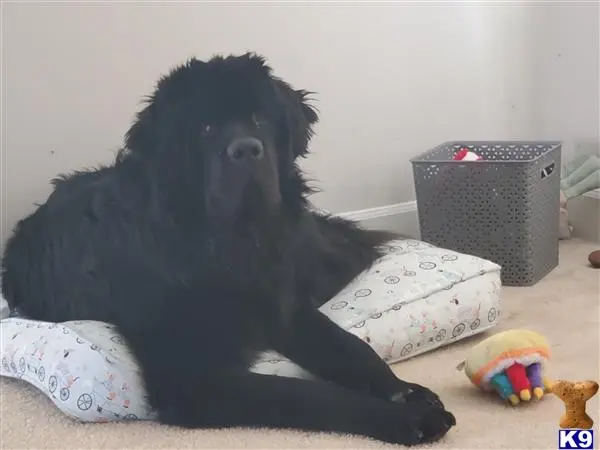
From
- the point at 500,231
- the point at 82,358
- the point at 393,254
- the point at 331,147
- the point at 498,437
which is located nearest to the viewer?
the point at 498,437

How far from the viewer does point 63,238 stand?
5.35ft

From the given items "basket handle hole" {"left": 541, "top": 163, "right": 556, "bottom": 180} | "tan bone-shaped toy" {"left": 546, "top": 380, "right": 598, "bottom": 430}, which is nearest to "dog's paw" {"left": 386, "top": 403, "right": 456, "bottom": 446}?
"tan bone-shaped toy" {"left": 546, "top": 380, "right": 598, "bottom": 430}

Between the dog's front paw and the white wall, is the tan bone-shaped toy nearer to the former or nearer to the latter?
the dog's front paw

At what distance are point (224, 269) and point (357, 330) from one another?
317 mm

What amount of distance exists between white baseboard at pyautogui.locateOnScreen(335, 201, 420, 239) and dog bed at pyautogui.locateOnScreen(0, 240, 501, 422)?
0.55m

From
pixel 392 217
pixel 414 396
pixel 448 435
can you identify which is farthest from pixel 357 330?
pixel 392 217

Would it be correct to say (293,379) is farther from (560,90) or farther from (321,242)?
(560,90)

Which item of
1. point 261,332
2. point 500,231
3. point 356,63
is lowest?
point 500,231

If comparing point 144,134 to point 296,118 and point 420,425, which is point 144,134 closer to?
point 296,118

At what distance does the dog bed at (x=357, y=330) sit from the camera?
133cm

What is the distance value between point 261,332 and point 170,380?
203 millimetres

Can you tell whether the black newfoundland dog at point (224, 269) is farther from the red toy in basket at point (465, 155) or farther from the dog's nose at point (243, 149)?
the red toy in basket at point (465, 155)

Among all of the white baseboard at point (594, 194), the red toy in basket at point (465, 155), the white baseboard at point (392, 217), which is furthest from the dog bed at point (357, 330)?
→ the white baseboard at point (594, 194)

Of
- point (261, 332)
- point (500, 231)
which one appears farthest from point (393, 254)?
point (261, 332)
